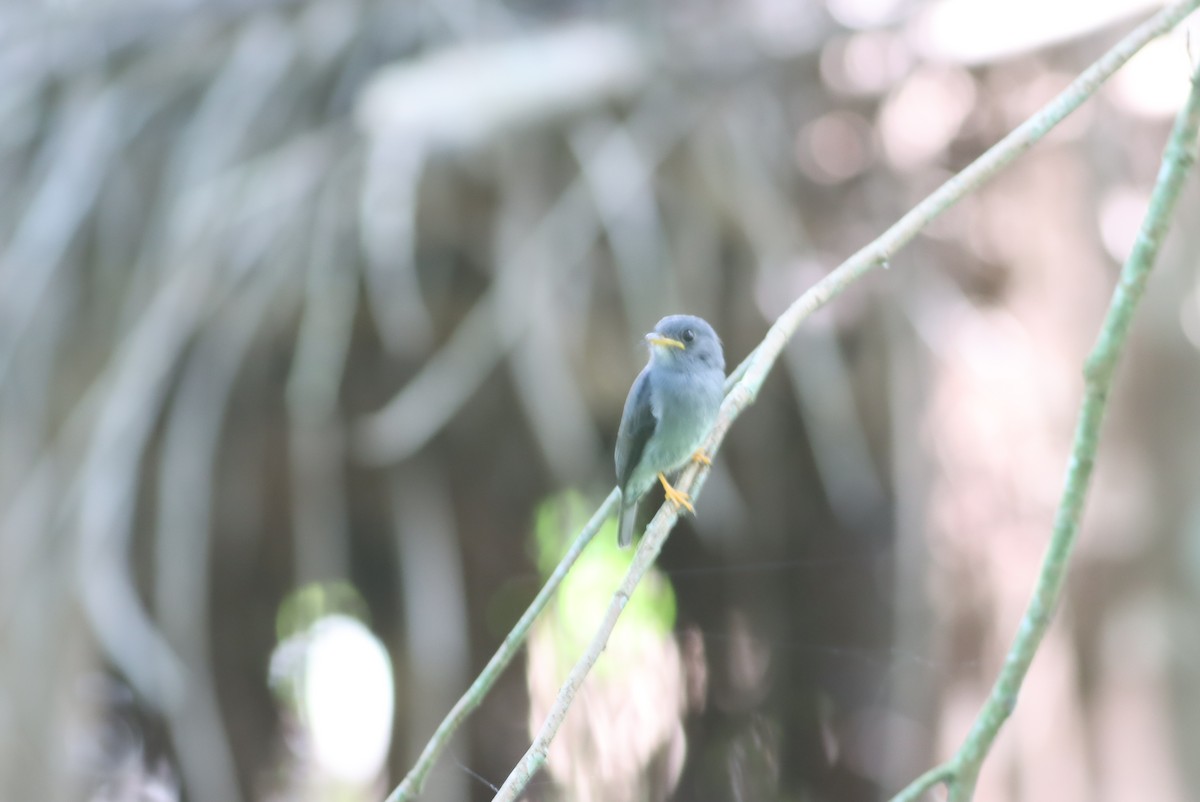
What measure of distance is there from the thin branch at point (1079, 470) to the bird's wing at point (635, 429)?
828 mm

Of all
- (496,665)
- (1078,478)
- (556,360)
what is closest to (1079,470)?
(1078,478)

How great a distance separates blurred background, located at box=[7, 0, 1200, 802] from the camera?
8.67ft

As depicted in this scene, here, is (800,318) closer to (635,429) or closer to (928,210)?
(928,210)

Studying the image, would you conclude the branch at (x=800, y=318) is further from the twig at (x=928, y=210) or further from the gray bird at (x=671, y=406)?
the gray bird at (x=671, y=406)

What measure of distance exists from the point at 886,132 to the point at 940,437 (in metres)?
0.84

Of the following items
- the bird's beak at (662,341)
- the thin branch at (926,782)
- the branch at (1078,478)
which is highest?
the bird's beak at (662,341)

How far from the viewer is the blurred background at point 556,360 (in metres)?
2.64

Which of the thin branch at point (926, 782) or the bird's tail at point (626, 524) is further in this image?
the bird's tail at point (626, 524)

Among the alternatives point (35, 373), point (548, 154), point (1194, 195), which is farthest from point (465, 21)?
point (1194, 195)

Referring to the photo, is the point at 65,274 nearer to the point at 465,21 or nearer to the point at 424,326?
the point at 424,326

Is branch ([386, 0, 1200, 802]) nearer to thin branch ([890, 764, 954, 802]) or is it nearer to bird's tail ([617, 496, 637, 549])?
thin branch ([890, 764, 954, 802])

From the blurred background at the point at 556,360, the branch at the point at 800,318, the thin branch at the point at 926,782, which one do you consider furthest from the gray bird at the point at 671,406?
the thin branch at the point at 926,782

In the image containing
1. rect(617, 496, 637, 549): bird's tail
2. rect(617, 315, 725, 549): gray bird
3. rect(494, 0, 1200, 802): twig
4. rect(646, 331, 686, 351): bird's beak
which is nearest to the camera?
rect(494, 0, 1200, 802): twig

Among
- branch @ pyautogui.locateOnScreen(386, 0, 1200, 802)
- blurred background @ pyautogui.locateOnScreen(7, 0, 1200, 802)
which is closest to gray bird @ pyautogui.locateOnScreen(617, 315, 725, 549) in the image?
branch @ pyautogui.locateOnScreen(386, 0, 1200, 802)
